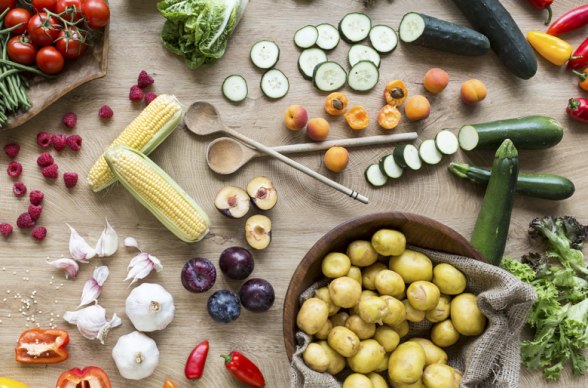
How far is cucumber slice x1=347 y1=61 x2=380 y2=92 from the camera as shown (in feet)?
8.91

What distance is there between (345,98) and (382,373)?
3.94 ft

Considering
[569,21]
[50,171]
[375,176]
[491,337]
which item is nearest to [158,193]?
[50,171]

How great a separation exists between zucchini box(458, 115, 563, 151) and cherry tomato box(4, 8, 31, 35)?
6.59 ft

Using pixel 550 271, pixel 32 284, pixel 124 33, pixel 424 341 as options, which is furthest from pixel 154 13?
pixel 550 271

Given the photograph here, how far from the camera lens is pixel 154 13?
2734 millimetres

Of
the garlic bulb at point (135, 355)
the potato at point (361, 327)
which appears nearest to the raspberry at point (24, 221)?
the garlic bulb at point (135, 355)

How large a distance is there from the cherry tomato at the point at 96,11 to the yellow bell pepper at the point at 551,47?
194 centimetres

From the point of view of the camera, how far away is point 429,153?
107 inches

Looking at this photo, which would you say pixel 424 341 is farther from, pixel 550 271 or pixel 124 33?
pixel 124 33

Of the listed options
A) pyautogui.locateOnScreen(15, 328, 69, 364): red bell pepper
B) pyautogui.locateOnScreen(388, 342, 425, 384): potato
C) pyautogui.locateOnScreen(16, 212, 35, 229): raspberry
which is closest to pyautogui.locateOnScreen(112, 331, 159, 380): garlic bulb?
pyautogui.locateOnScreen(15, 328, 69, 364): red bell pepper

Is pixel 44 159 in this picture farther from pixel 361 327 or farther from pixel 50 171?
pixel 361 327

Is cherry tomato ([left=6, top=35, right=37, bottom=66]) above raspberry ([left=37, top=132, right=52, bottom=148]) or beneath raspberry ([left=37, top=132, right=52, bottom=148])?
above

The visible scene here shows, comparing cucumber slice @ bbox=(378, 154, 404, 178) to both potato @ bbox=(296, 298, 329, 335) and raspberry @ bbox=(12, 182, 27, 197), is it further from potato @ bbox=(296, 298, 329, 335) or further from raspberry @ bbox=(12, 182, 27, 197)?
raspberry @ bbox=(12, 182, 27, 197)

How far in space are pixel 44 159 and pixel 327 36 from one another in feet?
4.59
